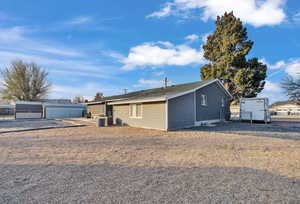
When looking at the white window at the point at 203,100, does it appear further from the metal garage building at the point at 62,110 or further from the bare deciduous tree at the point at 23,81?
the bare deciduous tree at the point at 23,81

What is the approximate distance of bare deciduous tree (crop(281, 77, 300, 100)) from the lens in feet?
44.0

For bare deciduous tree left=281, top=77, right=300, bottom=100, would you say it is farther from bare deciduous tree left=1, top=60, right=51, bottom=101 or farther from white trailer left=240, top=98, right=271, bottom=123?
bare deciduous tree left=1, top=60, right=51, bottom=101

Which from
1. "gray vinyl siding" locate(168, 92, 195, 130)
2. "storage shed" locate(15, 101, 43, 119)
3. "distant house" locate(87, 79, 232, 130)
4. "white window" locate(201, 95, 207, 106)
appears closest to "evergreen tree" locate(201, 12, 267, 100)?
"distant house" locate(87, 79, 232, 130)

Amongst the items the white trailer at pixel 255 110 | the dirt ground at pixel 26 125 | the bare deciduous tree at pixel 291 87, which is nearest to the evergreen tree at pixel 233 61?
the white trailer at pixel 255 110

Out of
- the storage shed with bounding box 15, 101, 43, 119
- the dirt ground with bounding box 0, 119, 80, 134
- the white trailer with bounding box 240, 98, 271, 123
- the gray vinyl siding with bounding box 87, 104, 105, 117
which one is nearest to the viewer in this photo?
the dirt ground with bounding box 0, 119, 80, 134

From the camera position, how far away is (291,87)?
537 inches

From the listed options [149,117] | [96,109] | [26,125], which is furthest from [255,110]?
[26,125]

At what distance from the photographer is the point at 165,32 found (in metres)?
18.2

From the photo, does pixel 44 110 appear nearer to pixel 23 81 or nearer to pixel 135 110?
pixel 23 81

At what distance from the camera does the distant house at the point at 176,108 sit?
11359 mm

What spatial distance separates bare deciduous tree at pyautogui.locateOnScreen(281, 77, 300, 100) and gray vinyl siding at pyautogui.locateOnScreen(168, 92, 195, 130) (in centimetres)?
832

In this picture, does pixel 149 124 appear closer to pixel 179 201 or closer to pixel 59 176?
pixel 59 176

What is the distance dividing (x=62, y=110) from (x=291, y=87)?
32258 millimetres

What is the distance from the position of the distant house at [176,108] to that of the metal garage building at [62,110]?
637 inches
